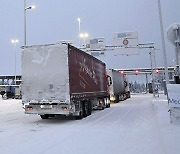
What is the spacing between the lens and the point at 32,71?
1411 cm

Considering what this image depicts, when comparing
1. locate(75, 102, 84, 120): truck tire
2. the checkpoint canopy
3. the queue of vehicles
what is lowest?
locate(75, 102, 84, 120): truck tire

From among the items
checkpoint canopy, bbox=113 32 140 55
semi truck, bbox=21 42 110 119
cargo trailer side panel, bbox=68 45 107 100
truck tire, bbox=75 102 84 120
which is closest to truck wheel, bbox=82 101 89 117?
truck tire, bbox=75 102 84 120

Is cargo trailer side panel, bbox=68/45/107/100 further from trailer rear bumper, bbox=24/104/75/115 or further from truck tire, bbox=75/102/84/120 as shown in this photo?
trailer rear bumper, bbox=24/104/75/115

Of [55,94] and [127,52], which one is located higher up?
[127,52]

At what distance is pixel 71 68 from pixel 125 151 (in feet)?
24.3

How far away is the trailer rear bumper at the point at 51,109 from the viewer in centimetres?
1356

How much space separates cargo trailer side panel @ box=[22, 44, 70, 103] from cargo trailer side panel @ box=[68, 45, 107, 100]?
0.42m

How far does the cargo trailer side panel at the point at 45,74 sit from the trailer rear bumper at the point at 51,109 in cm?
27

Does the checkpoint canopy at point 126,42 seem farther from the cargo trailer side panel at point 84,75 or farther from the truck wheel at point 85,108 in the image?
the truck wheel at point 85,108

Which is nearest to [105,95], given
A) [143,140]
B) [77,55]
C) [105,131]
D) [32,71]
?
[77,55]

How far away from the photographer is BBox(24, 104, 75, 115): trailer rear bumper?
1356 cm

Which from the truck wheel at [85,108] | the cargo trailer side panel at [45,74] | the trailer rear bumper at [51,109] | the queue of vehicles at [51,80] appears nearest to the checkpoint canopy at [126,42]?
the truck wheel at [85,108]

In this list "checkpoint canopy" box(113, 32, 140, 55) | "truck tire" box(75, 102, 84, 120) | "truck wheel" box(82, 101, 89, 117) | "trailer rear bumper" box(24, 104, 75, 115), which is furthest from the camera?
"checkpoint canopy" box(113, 32, 140, 55)

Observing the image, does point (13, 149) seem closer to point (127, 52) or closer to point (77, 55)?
point (77, 55)
